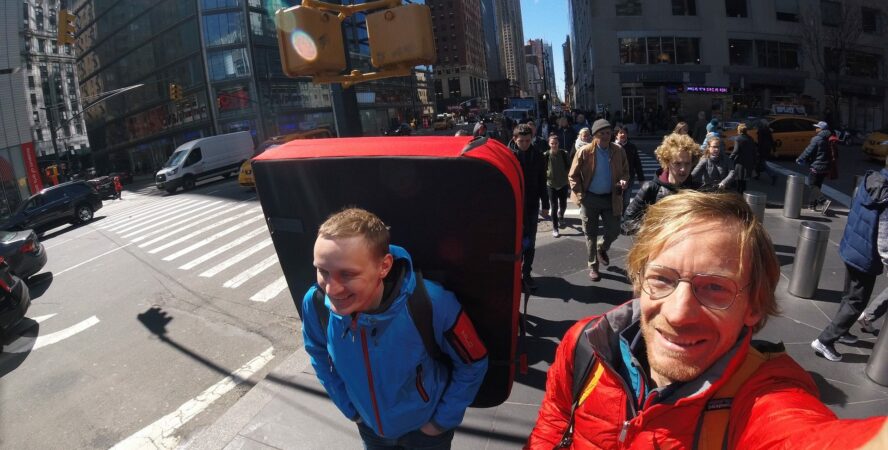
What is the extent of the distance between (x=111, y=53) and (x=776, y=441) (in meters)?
80.3

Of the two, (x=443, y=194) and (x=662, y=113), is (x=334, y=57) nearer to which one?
(x=443, y=194)

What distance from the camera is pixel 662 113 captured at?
32.8 m

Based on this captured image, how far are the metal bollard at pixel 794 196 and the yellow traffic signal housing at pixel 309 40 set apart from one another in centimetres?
875

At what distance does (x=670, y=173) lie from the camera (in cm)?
452

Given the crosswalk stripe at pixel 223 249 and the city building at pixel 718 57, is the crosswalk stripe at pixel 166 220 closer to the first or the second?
the crosswalk stripe at pixel 223 249

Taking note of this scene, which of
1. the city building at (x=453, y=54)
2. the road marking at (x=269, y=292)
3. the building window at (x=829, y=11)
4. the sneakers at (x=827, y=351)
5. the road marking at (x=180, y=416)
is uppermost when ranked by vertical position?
the city building at (x=453, y=54)

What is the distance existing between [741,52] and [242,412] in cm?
4676

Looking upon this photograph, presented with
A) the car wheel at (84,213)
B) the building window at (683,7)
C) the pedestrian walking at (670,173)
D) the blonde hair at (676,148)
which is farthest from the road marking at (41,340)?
the building window at (683,7)

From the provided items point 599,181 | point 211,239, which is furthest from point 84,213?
point 599,181

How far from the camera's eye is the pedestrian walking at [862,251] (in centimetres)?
347


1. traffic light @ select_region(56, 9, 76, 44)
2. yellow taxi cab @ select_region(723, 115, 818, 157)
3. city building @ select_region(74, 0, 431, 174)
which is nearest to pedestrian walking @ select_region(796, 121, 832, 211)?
yellow taxi cab @ select_region(723, 115, 818, 157)

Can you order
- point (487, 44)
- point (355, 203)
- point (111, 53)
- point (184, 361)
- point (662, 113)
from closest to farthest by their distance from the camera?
1. point (355, 203)
2. point (184, 361)
3. point (662, 113)
4. point (111, 53)
5. point (487, 44)

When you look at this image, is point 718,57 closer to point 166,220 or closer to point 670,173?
point 670,173

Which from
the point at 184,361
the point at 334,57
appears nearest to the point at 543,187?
the point at 334,57
